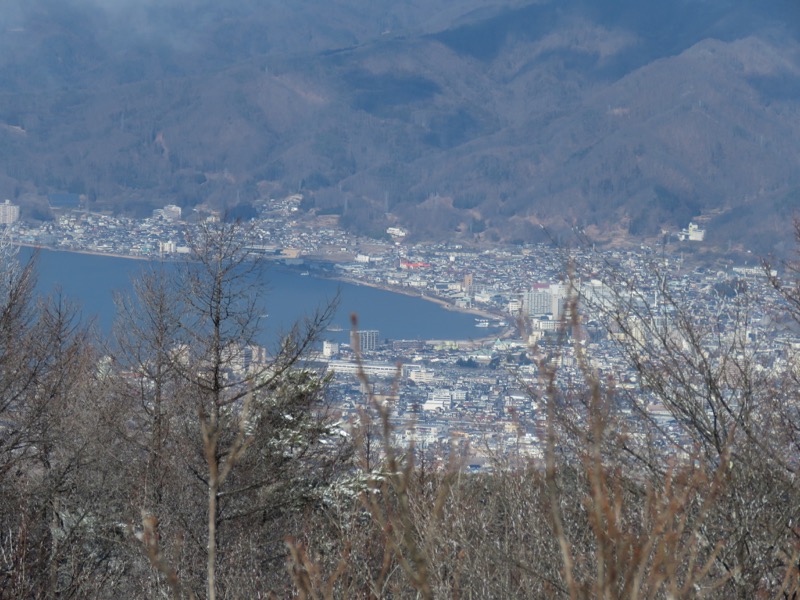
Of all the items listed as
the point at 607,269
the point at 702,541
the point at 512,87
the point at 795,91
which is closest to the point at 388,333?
the point at 607,269

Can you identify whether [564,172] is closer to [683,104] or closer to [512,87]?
[683,104]

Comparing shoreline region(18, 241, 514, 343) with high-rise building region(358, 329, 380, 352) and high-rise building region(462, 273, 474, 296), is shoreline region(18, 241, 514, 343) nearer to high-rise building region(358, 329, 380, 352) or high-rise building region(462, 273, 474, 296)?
high-rise building region(462, 273, 474, 296)

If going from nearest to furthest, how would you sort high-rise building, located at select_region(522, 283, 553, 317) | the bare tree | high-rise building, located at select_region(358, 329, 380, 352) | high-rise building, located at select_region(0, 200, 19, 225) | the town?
the town < the bare tree < high-rise building, located at select_region(522, 283, 553, 317) < high-rise building, located at select_region(358, 329, 380, 352) < high-rise building, located at select_region(0, 200, 19, 225)

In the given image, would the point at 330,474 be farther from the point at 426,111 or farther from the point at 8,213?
the point at 426,111

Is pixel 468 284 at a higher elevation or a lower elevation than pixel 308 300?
higher

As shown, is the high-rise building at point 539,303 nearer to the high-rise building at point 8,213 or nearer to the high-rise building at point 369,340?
the high-rise building at point 369,340

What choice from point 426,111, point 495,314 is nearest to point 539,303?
point 495,314

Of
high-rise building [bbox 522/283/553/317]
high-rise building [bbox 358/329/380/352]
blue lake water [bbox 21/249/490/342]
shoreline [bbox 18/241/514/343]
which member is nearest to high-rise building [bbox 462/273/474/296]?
shoreline [bbox 18/241/514/343]

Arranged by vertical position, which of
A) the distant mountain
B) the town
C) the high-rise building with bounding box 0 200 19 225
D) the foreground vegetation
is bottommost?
the foreground vegetation
